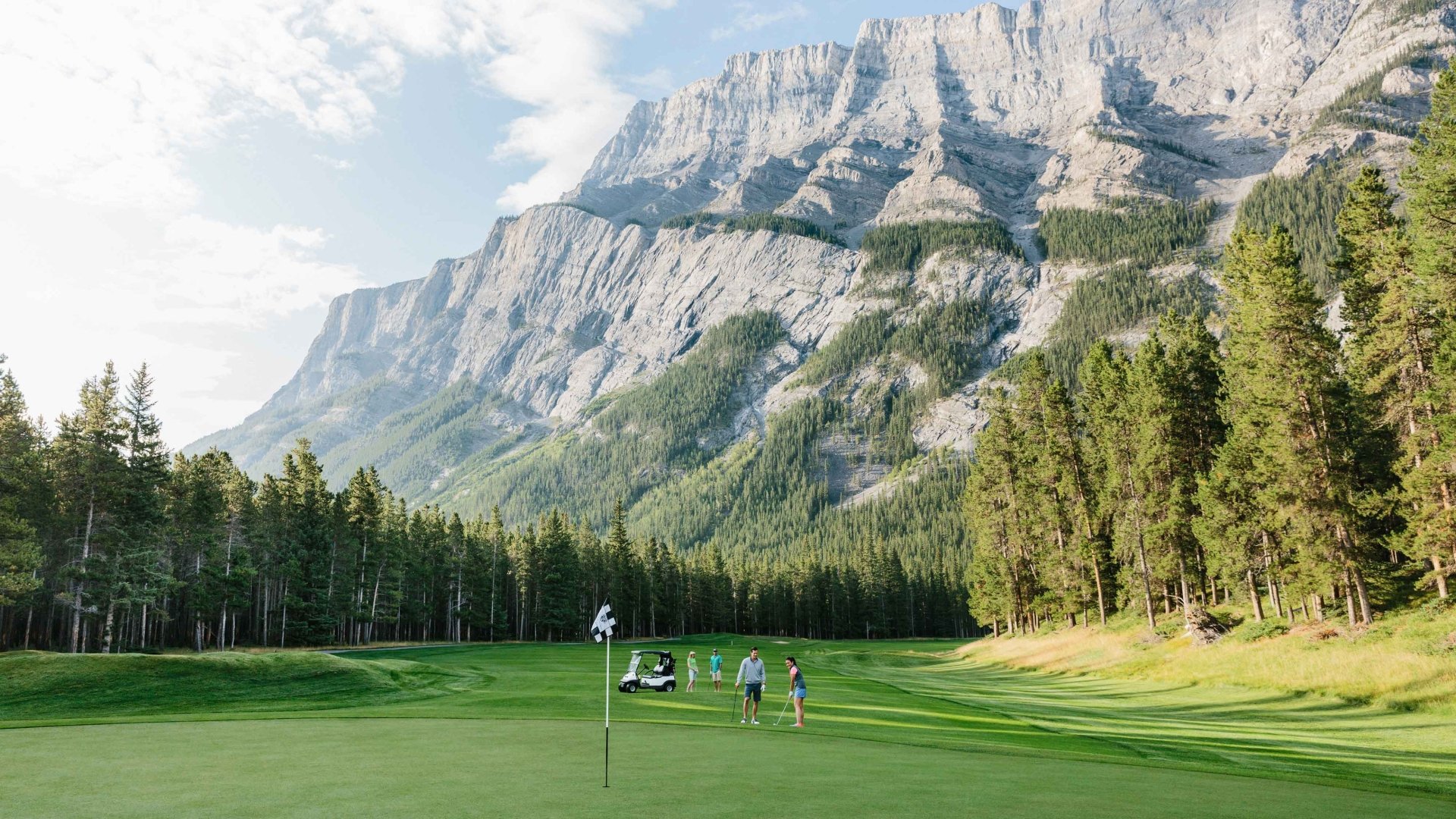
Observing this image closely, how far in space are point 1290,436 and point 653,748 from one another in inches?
1167

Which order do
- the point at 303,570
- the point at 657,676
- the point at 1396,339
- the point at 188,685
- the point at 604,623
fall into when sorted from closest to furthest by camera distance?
the point at 604,623
the point at 188,685
the point at 1396,339
the point at 657,676
the point at 303,570

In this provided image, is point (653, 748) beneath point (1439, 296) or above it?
beneath

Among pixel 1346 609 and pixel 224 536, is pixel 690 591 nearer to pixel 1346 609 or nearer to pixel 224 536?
pixel 224 536

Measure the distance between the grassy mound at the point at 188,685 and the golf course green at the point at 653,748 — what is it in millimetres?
114

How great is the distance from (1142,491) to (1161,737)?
27.4 m

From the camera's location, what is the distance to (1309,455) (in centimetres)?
2958

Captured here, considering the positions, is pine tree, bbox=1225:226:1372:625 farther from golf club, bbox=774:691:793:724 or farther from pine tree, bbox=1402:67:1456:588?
golf club, bbox=774:691:793:724

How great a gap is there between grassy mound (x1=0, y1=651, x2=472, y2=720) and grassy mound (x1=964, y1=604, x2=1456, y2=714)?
31228 mm

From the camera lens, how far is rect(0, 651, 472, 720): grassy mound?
23.8 metres

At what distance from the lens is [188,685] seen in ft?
88.4

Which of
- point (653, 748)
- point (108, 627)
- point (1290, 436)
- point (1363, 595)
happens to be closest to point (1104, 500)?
point (1290, 436)

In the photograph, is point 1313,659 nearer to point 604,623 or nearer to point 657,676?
point 657,676

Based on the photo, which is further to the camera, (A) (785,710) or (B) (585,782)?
(A) (785,710)

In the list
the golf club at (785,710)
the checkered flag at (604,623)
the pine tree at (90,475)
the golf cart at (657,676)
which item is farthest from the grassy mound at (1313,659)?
the pine tree at (90,475)
